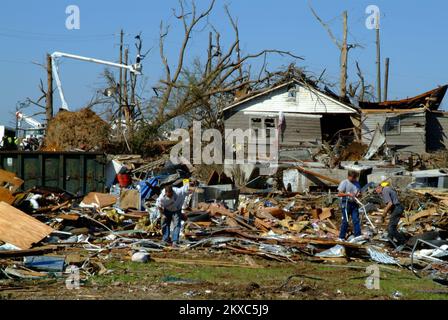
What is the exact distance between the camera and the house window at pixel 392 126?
3603 centimetres

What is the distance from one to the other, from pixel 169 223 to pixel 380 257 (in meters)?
4.50

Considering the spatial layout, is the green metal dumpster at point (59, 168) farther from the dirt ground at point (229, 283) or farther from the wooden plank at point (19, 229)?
the dirt ground at point (229, 283)

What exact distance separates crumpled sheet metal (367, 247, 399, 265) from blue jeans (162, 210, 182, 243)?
3994 millimetres

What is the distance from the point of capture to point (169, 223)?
15.5 metres

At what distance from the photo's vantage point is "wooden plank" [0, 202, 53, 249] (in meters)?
14.2

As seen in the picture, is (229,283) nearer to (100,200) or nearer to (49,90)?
(100,200)

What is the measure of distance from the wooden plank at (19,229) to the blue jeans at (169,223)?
7.82ft

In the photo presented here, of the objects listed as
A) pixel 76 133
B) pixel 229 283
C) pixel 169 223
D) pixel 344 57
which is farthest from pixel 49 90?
pixel 229 283

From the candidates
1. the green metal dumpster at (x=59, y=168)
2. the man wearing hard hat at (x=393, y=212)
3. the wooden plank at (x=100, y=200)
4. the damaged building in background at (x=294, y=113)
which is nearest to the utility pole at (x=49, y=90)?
the damaged building in background at (x=294, y=113)

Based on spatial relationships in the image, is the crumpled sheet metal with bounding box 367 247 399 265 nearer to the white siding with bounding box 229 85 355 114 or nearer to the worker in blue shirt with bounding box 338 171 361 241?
the worker in blue shirt with bounding box 338 171 361 241

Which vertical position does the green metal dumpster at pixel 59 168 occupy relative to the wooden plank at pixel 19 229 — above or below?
above
